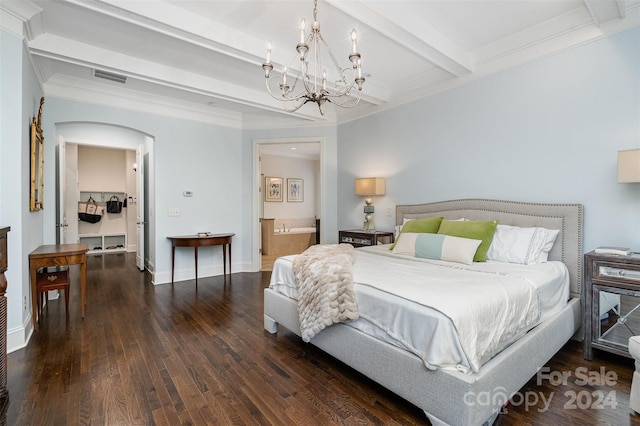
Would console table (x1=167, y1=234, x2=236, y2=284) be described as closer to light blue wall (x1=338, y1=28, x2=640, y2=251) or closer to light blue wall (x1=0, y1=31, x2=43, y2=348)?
light blue wall (x1=0, y1=31, x2=43, y2=348)

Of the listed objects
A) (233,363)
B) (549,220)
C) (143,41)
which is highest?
(143,41)

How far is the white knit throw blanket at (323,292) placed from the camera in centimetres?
204

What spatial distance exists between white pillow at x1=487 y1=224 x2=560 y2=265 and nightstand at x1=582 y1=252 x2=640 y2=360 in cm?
42

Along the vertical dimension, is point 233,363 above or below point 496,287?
below

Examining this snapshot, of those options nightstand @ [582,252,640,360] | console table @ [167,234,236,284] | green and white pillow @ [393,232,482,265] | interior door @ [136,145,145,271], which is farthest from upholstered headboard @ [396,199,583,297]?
interior door @ [136,145,145,271]

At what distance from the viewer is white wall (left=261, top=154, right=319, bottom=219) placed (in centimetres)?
862

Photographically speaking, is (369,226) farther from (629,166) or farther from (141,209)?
(141,209)

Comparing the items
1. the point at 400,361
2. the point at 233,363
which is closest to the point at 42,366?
the point at 233,363

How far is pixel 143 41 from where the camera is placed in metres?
3.15

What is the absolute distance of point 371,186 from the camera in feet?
14.9

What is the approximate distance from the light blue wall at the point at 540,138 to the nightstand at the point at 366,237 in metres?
0.53

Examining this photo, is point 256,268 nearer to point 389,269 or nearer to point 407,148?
point 407,148

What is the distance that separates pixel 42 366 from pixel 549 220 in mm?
4320

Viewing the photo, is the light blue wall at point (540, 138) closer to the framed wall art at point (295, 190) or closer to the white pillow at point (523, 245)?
the white pillow at point (523, 245)
